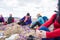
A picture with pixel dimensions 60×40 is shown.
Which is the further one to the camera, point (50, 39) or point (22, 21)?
point (22, 21)

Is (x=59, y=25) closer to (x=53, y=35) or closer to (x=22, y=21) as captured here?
(x=53, y=35)

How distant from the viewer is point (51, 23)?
440 centimetres

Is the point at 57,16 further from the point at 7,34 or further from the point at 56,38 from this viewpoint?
the point at 7,34

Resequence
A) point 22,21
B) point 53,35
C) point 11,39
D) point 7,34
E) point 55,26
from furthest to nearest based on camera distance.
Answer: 1. point 22,21
2. point 7,34
3. point 11,39
4. point 55,26
5. point 53,35

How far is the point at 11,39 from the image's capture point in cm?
822

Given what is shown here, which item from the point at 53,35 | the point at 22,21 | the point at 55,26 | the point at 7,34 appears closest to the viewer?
the point at 53,35

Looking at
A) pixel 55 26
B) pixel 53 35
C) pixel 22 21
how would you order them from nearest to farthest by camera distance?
pixel 53 35, pixel 55 26, pixel 22 21

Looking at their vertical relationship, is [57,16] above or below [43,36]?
above

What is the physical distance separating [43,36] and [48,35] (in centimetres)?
9

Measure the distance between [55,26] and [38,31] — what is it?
395 millimetres

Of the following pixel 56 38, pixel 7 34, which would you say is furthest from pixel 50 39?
pixel 7 34

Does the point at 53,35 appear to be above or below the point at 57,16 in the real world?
below

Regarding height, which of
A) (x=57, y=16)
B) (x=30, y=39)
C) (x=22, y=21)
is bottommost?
(x=22, y=21)

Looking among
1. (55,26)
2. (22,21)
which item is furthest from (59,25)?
(22,21)
